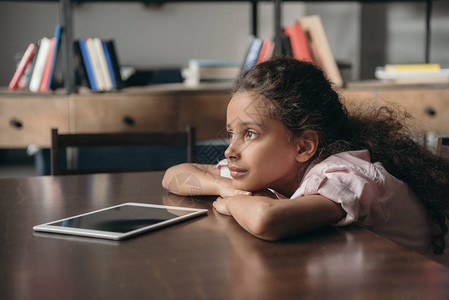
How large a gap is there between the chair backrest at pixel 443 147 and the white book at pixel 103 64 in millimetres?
1761

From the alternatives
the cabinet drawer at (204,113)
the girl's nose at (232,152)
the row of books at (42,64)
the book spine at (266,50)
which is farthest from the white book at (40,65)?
the girl's nose at (232,152)

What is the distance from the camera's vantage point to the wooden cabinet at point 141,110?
2410 mm

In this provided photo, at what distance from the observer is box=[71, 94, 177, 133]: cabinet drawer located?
7.96 ft

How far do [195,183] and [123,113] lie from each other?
1.50m

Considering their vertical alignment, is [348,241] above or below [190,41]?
below

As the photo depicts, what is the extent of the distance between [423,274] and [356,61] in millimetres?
3850

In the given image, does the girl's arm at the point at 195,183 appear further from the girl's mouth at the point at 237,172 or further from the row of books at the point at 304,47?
the row of books at the point at 304,47

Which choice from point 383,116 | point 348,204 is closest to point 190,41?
point 383,116

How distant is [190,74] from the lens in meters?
2.77

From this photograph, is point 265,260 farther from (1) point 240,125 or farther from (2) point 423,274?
(1) point 240,125

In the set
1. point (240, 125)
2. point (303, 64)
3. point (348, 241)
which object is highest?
point (303, 64)

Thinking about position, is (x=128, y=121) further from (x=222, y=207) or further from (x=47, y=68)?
(x=222, y=207)

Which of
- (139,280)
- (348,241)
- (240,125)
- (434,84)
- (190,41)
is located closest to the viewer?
(139,280)

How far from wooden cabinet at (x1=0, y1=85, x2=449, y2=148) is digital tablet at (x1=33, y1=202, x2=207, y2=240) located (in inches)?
62.5
